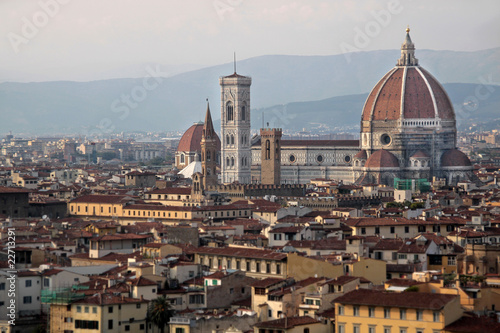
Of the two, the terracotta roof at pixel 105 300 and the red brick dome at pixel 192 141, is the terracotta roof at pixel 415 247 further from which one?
the red brick dome at pixel 192 141

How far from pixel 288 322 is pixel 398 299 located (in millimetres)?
3045

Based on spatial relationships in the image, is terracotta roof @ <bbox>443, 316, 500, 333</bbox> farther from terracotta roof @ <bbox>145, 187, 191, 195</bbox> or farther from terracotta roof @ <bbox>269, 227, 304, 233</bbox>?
A: terracotta roof @ <bbox>145, 187, 191, 195</bbox>

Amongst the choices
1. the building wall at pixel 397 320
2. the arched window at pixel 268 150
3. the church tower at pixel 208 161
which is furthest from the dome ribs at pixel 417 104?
the building wall at pixel 397 320

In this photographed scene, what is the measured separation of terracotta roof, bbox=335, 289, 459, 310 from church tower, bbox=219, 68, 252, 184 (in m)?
111

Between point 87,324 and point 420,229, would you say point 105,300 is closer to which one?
point 87,324

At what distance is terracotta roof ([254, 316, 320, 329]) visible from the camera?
34.5 m

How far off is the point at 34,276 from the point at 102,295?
17.0 feet

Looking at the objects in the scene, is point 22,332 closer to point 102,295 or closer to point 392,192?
point 102,295

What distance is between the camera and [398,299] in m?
33.6

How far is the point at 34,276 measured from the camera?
42656 millimetres

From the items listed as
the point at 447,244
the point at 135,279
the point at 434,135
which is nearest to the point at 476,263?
the point at 447,244

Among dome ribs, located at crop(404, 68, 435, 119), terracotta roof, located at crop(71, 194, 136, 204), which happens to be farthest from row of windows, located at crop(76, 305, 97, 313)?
dome ribs, located at crop(404, 68, 435, 119)

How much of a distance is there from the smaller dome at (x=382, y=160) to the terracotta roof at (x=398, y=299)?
102 meters

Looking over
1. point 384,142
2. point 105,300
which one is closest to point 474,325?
point 105,300
